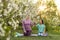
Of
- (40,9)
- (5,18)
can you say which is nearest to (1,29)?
(5,18)

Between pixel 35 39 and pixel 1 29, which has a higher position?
pixel 1 29

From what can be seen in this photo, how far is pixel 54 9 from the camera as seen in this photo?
2273cm

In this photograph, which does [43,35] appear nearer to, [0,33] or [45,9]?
[45,9]

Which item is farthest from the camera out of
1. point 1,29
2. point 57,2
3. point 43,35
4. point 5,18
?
point 57,2

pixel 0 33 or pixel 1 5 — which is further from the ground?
pixel 1 5

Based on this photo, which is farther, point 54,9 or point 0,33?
point 54,9

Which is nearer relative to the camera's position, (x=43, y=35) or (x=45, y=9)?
(x=43, y=35)

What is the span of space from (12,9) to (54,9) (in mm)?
18594

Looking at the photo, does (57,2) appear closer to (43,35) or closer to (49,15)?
(49,15)

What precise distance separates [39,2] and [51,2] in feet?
4.12

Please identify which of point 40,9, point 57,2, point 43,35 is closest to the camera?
point 43,35

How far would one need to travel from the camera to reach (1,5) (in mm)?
3986

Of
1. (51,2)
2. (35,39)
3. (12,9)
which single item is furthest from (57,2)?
(12,9)

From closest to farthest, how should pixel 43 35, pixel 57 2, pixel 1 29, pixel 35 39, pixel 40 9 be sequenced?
pixel 1 29 → pixel 35 39 → pixel 43 35 → pixel 40 9 → pixel 57 2
